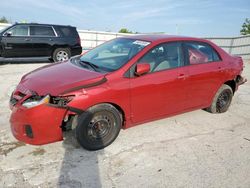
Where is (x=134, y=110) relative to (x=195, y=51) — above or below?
below

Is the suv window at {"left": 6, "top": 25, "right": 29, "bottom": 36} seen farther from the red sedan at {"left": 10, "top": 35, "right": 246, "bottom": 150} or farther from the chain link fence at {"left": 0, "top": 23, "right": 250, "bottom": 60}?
the chain link fence at {"left": 0, "top": 23, "right": 250, "bottom": 60}

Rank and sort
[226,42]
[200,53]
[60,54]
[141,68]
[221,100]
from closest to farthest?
[141,68] < [200,53] < [221,100] < [60,54] < [226,42]

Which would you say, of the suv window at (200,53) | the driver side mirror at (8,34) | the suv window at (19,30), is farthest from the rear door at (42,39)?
the suv window at (200,53)

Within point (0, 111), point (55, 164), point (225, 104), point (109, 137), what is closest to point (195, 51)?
point (225, 104)

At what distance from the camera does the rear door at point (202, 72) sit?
177 inches

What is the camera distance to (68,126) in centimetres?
346

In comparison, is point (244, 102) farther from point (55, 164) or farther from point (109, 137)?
point (55, 164)

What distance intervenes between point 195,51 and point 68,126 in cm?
272

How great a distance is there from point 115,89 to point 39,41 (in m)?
8.33

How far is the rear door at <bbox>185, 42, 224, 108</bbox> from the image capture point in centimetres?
449

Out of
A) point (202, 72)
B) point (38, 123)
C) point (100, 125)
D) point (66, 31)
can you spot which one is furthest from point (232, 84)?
point (66, 31)

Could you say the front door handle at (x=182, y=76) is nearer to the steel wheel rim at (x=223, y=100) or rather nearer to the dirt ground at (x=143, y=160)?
the dirt ground at (x=143, y=160)

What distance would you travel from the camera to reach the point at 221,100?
5352 millimetres

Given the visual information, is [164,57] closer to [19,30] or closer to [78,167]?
[78,167]
